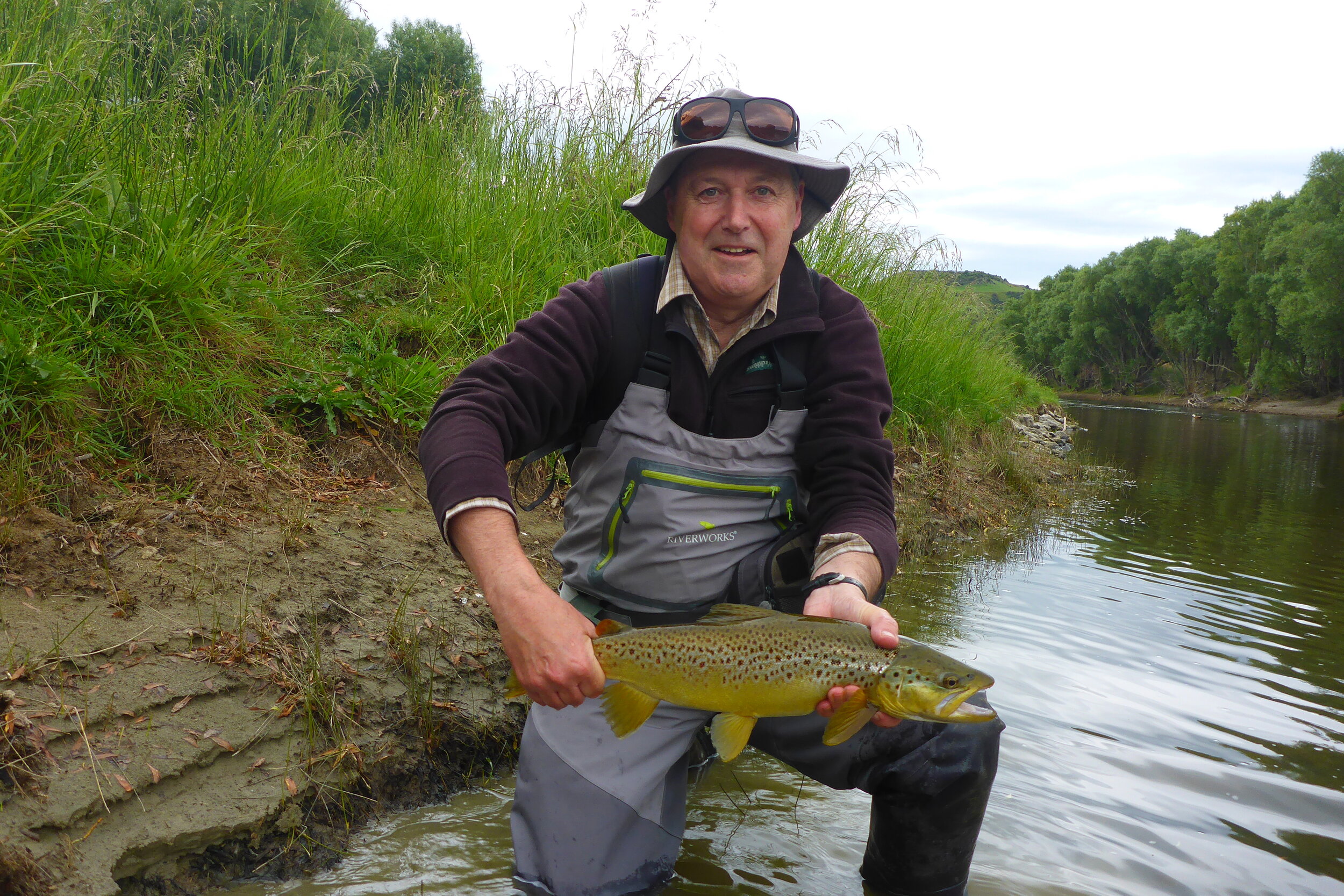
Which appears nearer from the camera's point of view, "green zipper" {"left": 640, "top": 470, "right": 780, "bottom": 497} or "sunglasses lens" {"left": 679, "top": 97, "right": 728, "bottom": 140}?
"green zipper" {"left": 640, "top": 470, "right": 780, "bottom": 497}

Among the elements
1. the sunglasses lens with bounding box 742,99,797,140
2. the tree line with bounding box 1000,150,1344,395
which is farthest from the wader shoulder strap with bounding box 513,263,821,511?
the tree line with bounding box 1000,150,1344,395

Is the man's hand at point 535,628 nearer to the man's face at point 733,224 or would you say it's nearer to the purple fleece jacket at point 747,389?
the purple fleece jacket at point 747,389

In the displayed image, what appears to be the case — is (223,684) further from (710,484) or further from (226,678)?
(710,484)

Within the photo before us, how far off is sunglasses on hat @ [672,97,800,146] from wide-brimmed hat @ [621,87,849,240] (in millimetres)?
17

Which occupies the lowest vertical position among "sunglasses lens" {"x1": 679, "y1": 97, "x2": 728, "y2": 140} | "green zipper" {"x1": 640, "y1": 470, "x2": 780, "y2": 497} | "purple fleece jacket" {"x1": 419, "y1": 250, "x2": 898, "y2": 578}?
"green zipper" {"x1": 640, "y1": 470, "x2": 780, "y2": 497}

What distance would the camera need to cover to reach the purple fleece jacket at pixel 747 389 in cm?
281

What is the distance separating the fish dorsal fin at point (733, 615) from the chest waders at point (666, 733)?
0.36 meters

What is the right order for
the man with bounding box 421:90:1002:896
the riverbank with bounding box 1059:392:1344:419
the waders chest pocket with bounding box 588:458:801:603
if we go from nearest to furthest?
the man with bounding box 421:90:1002:896
the waders chest pocket with bounding box 588:458:801:603
the riverbank with bounding box 1059:392:1344:419

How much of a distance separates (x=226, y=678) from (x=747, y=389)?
207 centimetres

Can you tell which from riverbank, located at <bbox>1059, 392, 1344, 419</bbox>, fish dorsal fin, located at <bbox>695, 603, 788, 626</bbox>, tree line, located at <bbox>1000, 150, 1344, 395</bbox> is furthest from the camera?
riverbank, located at <bbox>1059, 392, 1344, 419</bbox>

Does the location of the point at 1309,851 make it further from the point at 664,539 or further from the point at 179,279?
the point at 179,279

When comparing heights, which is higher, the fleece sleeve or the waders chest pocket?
the fleece sleeve

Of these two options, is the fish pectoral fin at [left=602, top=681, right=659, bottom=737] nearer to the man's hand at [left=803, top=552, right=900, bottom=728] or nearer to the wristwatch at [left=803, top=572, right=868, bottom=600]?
the man's hand at [left=803, top=552, right=900, bottom=728]

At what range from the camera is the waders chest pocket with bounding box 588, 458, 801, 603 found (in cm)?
299
